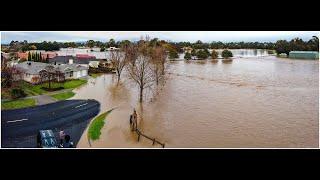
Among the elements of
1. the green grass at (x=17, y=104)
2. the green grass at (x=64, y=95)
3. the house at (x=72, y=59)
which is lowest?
the green grass at (x=17, y=104)

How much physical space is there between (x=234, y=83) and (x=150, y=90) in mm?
1582

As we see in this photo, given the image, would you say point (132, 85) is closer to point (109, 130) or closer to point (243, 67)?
point (109, 130)

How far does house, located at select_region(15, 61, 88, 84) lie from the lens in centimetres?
539

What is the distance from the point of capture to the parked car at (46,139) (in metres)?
4.76

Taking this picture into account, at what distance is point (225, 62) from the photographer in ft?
20.8

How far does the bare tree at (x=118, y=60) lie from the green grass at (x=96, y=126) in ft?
2.55

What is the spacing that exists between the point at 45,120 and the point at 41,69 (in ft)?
2.80

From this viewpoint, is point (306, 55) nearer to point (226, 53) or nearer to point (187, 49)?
point (226, 53)

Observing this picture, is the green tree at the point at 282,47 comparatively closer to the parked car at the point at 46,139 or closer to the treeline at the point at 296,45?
the treeline at the point at 296,45

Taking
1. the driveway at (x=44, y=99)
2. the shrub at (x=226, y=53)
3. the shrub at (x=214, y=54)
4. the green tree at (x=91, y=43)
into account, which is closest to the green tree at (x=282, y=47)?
the shrub at (x=226, y=53)

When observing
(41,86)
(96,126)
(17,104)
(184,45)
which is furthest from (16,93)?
(184,45)

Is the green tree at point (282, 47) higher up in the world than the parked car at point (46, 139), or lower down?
higher up

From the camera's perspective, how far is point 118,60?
5.94 meters
